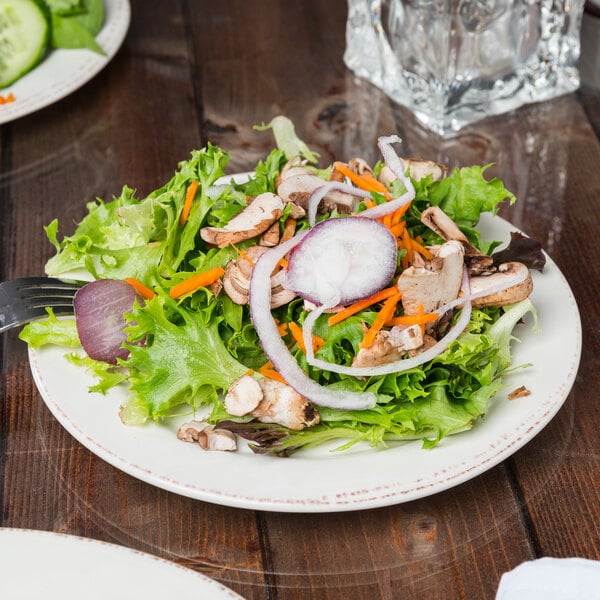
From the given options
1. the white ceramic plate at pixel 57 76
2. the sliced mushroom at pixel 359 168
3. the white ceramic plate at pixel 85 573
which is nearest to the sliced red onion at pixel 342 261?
the sliced mushroom at pixel 359 168

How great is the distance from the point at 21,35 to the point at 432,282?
1.48m

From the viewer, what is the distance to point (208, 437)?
1.58 meters

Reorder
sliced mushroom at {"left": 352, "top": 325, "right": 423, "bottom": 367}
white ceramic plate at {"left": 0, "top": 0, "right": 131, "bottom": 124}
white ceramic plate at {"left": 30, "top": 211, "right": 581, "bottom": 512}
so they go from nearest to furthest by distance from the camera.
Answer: white ceramic plate at {"left": 30, "top": 211, "right": 581, "bottom": 512} < sliced mushroom at {"left": 352, "top": 325, "right": 423, "bottom": 367} < white ceramic plate at {"left": 0, "top": 0, "right": 131, "bottom": 124}

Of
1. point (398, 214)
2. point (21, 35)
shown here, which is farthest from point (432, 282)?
point (21, 35)

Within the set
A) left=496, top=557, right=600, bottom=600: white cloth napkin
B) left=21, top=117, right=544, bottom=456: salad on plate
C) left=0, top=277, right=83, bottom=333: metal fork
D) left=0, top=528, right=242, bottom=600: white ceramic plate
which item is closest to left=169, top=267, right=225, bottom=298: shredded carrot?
left=21, top=117, right=544, bottom=456: salad on plate

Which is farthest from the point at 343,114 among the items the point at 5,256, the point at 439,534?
the point at 439,534

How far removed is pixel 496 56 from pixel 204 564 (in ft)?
5.15

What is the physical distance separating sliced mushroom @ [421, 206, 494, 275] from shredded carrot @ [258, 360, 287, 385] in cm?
37

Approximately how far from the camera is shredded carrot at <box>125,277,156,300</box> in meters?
1.79

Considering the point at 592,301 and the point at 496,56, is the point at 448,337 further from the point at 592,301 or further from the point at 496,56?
the point at 496,56

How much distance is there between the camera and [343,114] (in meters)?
2.74

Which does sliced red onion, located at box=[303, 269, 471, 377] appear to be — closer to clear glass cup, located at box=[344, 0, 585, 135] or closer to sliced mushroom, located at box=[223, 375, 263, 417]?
sliced mushroom, located at box=[223, 375, 263, 417]

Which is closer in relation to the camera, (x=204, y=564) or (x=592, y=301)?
(x=204, y=564)

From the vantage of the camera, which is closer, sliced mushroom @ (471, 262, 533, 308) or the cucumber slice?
sliced mushroom @ (471, 262, 533, 308)
